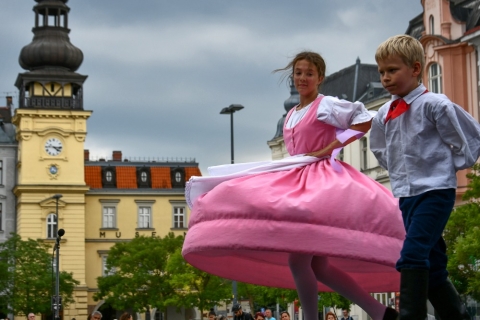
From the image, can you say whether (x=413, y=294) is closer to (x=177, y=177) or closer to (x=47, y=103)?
(x=47, y=103)

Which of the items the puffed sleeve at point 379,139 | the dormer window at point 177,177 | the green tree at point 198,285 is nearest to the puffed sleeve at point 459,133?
the puffed sleeve at point 379,139

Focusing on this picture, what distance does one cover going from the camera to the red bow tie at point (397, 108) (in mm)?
6375

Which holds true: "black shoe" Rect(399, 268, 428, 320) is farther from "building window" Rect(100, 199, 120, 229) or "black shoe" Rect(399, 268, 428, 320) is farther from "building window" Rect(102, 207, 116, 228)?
"building window" Rect(102, 207, 116, 228)

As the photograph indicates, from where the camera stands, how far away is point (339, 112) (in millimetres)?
8352

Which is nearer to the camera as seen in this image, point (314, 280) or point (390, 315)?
point (390, 315)

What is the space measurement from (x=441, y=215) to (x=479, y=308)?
3261cm

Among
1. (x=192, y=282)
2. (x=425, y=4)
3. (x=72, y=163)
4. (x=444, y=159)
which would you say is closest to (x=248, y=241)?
(x=444, y=159)

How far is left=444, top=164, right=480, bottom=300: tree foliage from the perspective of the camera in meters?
28.1

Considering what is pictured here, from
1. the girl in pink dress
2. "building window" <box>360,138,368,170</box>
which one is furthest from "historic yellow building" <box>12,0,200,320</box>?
the girl in pink dress

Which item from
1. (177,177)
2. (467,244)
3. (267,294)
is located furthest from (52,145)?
(467,244)

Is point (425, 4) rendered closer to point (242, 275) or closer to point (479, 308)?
point (479, 308)

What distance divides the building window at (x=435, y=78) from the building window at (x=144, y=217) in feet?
144

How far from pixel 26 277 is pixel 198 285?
9603 millimetres

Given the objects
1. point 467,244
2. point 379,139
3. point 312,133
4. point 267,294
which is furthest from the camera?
point 267,294
